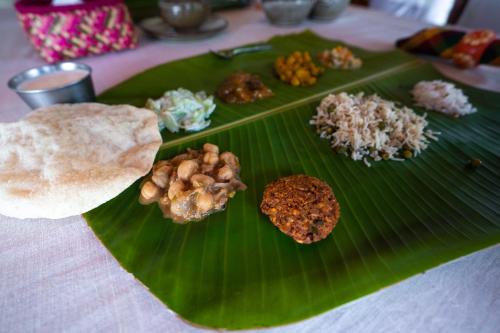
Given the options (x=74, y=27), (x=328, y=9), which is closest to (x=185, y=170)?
(x=74, y=27)

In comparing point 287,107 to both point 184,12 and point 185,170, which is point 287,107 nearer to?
point 185,170

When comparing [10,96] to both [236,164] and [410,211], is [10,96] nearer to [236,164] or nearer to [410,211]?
[236,164]

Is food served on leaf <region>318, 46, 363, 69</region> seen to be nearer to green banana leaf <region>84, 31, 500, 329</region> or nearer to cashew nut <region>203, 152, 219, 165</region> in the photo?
green banana leaf <region>84, 31, 500, 329</region>

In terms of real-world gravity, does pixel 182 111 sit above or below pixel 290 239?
above

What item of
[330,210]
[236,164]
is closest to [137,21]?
[236,164]

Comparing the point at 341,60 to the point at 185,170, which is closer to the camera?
the point at 185,170

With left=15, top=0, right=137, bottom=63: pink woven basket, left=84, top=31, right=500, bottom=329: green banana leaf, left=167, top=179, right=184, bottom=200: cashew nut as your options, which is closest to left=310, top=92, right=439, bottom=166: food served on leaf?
left=84, top=31, right=500, bottom=329: green banana leaf
